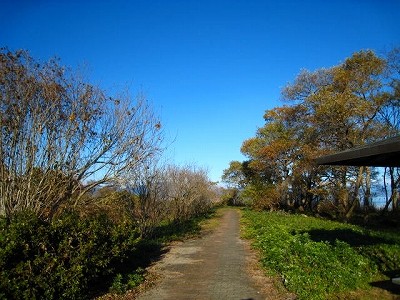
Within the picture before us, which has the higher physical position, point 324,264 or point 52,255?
point 52,255

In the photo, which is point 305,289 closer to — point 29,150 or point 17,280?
point 17,280

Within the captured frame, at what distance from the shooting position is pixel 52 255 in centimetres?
621

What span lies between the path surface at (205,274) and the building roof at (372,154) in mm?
3150

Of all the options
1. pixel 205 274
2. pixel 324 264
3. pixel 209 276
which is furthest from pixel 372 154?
pixel 205 274

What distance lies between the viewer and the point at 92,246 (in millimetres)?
6762

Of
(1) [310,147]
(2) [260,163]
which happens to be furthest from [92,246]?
(2) [260,163]

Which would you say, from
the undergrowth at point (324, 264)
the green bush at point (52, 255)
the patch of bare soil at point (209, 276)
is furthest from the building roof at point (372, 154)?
the green bush at point (52, 255)

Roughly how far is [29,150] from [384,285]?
8760 mm

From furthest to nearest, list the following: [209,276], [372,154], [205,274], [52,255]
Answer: [205,274], [209,276], [52,255], [372,154]

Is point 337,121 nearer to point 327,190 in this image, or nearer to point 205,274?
point 327,190

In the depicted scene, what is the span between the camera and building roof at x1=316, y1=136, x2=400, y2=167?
502cm

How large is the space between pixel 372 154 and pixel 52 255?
18.3 ft

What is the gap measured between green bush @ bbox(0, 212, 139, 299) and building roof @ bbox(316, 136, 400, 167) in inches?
187

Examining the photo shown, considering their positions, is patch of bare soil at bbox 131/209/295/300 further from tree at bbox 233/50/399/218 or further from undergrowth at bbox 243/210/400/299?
tree at bbox 233/50/399/218
